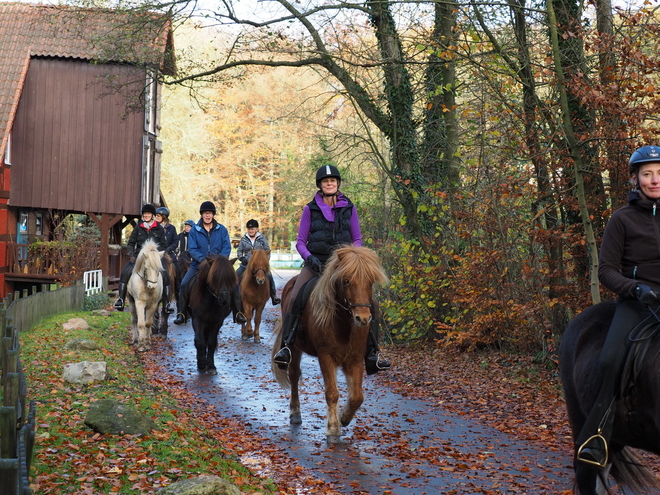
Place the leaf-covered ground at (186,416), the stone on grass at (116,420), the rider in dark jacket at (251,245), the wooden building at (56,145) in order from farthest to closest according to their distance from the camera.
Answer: the wooden building at (56,145) < the rider in dark jacket at (251,245) < the stone on grass at (116,420) < the leaf-covered ground at (186,416)

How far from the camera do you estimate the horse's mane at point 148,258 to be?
1555 centimetres

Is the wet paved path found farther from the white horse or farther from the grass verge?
the white horse

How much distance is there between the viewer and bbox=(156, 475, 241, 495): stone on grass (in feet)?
17.8

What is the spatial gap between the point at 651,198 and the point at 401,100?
12.7 meters

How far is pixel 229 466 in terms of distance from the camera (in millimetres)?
6980

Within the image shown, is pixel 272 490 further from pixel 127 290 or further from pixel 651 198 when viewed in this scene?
pixel 127 290

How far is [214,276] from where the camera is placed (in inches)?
519

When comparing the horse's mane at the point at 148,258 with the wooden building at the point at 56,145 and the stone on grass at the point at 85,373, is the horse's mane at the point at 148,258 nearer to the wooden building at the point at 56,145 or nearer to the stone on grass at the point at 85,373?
the stone on grass at the point at 85,373

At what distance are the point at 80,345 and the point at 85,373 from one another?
3.49 m

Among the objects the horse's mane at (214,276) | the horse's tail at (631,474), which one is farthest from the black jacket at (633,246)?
the horse's mane at (214,276)

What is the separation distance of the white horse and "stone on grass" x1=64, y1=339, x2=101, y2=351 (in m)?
1.83

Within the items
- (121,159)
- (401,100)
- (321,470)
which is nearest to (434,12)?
(401,100)

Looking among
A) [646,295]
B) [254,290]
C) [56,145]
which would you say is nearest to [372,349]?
[646,295]

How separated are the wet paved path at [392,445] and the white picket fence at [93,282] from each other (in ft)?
43.5
